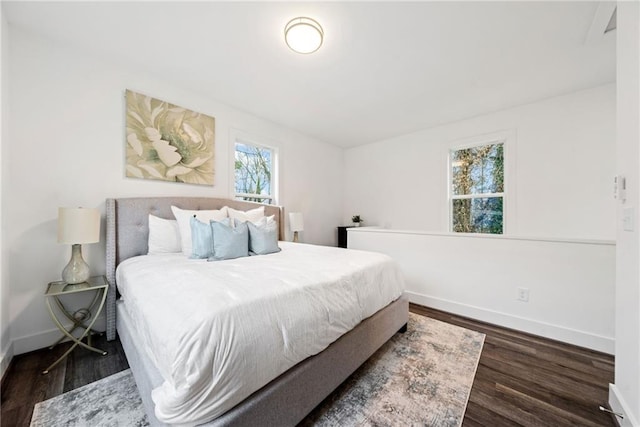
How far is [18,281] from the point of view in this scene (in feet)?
6.09

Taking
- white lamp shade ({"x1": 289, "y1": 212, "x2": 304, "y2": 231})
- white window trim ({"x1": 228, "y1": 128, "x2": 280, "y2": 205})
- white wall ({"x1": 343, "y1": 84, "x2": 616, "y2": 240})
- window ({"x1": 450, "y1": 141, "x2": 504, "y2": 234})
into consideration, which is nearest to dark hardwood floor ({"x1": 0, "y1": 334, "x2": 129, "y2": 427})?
white window trim ({"x1": 228, "y1": 128, "x2": 280, "y2": 205})

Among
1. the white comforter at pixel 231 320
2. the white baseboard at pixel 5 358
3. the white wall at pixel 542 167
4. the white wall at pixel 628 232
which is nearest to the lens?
the white comforter at pixel 231 320

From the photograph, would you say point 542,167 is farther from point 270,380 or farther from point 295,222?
point 270,380

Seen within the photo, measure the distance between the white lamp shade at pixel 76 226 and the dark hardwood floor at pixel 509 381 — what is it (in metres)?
0.92

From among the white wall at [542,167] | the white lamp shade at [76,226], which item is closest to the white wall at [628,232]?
the white wall at [542,167]

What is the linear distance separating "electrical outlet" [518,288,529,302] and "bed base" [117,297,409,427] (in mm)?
1643

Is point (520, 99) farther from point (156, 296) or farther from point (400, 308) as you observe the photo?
point (156, 296)

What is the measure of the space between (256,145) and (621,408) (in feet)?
13.1

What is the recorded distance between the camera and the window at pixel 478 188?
3.41m

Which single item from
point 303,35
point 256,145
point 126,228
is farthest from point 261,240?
point 256,145

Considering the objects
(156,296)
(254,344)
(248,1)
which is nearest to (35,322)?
(156,296)

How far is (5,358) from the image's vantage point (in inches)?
64.2

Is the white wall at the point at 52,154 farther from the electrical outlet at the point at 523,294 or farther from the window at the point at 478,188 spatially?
the window at the point at 478,188

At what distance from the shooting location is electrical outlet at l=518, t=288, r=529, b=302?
230 cm
